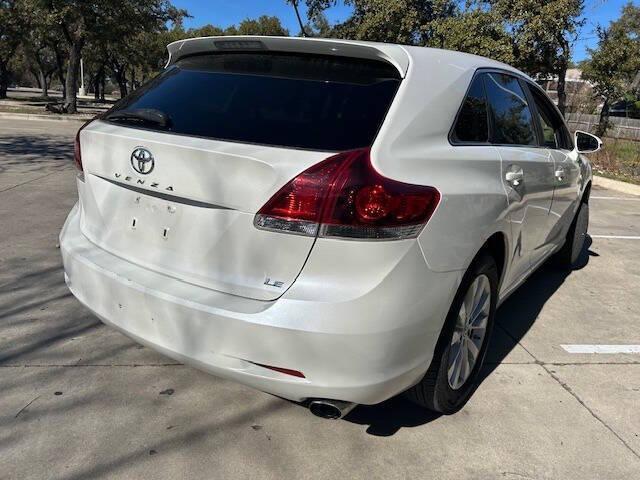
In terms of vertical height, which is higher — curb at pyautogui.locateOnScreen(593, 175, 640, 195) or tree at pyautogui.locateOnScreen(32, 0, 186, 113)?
tree at pyautogui.locateOnScreen(32, 0, 186, 113)

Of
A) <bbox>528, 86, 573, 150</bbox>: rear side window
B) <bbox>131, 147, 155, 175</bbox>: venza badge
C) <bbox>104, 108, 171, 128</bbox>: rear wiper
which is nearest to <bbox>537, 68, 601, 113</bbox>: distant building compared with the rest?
<bbox>528, 86, 573, 150</bbox>: rear side window

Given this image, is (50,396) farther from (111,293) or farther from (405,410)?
(405,410)

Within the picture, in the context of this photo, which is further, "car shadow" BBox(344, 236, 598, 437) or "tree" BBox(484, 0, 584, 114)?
"tree" BBox(484, 0, 584, 114)

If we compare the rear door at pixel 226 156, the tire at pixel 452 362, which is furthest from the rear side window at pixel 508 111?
the rear door at pixel 226 156

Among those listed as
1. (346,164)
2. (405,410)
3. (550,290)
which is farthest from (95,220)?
(550,290)

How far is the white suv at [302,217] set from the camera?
6.79 feet

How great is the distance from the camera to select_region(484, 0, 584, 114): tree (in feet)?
59.0

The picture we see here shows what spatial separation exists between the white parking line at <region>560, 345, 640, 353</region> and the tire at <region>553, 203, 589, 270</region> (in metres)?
1.52

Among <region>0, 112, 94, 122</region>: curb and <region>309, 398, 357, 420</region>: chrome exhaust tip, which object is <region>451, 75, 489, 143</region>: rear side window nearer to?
<region>309, 398, 357, 420</region>: chrome exhaust tip

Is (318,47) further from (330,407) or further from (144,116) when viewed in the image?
(330,407)

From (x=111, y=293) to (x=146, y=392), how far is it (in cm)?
72

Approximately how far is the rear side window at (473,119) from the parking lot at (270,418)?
140cm

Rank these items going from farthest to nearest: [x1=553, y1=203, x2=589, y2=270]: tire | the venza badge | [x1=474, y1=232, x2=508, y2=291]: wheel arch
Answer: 1. [x1=553, y1=203, x2=589, y2=270]: tire
2. [x1=474, y1=232, x2=508, y2=291]: wheel arch
3. the venza badge

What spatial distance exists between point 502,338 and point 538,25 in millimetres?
17038
